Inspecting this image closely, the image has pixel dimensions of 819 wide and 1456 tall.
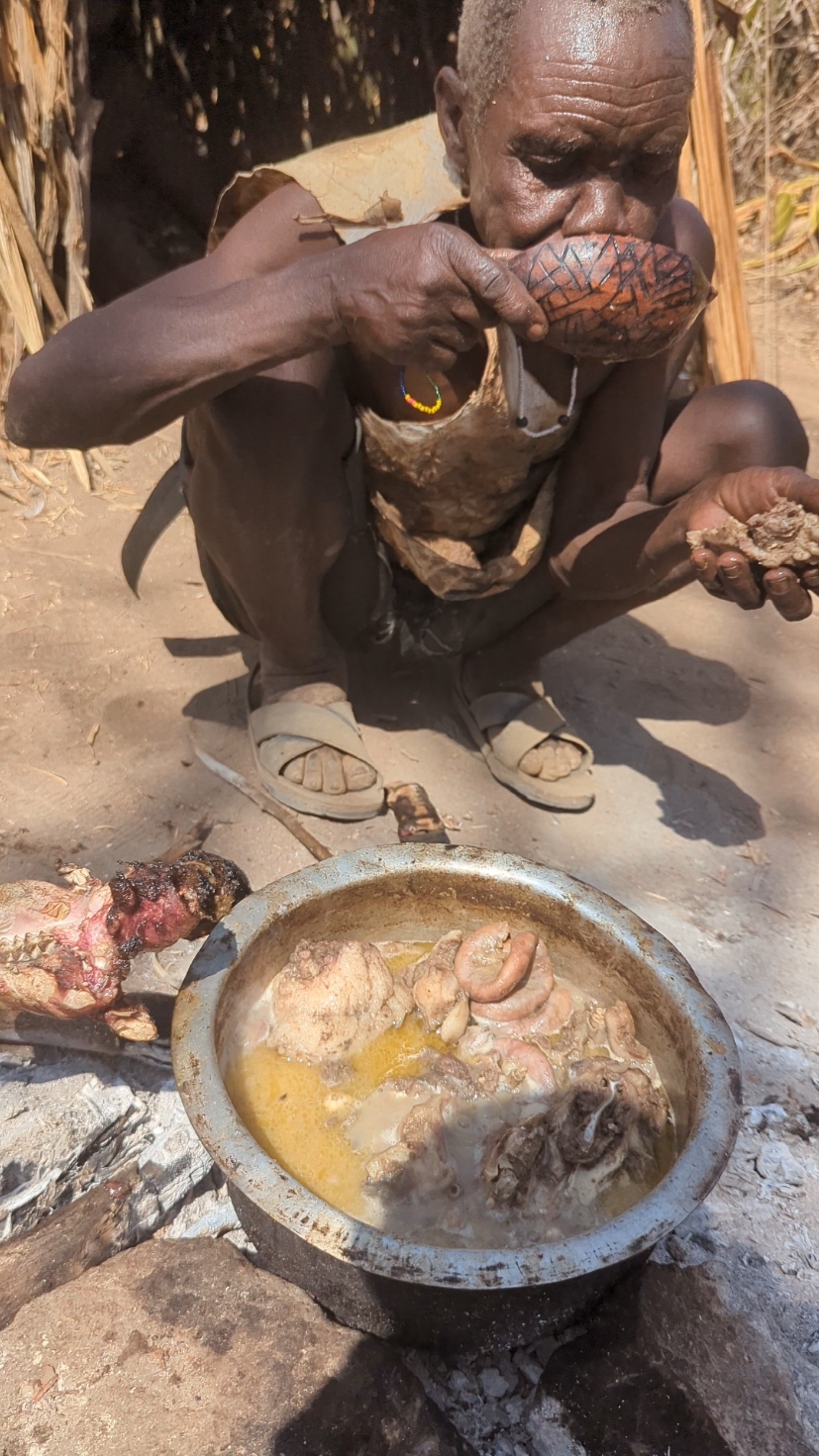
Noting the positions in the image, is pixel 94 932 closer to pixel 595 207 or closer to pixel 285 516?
pixel 285 516

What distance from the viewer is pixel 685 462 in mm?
2340

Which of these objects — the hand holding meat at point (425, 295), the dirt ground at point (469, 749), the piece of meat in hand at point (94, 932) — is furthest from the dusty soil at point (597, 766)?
the hand holding meat at point (425, 295)

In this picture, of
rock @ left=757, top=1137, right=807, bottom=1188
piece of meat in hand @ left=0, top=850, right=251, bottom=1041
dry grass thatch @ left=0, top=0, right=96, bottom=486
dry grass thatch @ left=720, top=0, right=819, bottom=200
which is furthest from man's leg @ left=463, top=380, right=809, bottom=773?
dry grass thatch @ left=720, top=0, right=819, bottom=200

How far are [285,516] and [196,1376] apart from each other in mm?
1506

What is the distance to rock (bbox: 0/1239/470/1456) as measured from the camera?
3.80 ft

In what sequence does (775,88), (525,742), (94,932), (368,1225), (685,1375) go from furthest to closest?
(775,88), (525,742), (94,932), (685,1375), (368,1225)

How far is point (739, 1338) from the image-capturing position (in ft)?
4.53

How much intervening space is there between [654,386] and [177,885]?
1543mm

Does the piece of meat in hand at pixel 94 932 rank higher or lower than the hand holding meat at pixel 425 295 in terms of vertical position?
lower

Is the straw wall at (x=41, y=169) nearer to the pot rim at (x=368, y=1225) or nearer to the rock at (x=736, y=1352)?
the pot rim at (x=368, y=1225)

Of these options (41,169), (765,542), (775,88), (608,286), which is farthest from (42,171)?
(775,88)

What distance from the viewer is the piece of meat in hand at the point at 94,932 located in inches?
54.5

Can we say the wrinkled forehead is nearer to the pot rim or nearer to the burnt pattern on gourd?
the burnt pattern on gourd

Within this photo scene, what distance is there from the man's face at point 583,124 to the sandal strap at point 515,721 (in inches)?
46.4
